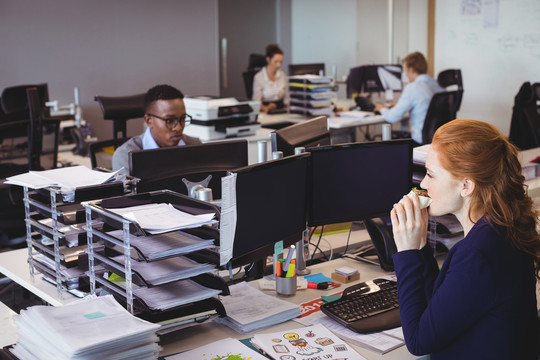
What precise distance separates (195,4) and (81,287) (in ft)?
17.3

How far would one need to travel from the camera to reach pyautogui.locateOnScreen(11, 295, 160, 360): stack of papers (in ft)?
4.47

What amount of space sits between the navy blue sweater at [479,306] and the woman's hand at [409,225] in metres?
0.12

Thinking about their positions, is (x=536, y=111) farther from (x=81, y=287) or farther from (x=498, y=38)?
(x=81, y=287)

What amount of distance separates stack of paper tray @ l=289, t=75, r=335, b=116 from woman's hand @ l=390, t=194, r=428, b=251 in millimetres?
4064

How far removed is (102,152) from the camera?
339 centimetres

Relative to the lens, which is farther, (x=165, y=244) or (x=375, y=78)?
(x=375, y=78)

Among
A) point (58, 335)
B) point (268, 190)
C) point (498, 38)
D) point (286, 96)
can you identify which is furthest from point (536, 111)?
point (58, 335)

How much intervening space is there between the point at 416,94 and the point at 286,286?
11.9 feet

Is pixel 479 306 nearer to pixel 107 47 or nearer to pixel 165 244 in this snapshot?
pixel 165 244

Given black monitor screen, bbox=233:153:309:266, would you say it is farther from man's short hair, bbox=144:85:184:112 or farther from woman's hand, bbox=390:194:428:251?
man's short hair, bbox=144:85:184:112

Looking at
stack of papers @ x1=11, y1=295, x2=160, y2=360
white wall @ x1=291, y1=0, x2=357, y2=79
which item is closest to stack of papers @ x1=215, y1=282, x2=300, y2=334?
stack of papers @ x1=11, y1=295, x2=160, y2=360

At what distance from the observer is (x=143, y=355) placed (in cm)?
146

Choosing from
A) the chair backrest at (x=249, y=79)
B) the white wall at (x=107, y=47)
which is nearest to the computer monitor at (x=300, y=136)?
the white wall at (x=107, y=47)

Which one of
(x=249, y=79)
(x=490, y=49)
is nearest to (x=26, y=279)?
(x=249, y=79)
